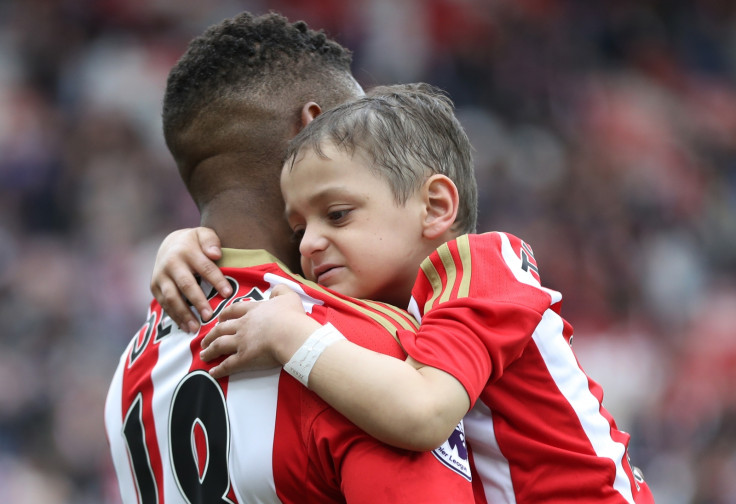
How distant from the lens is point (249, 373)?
160 centimetres

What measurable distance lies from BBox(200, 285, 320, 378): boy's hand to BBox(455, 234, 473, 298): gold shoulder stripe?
265 millimetres

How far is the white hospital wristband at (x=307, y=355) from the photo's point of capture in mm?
1479

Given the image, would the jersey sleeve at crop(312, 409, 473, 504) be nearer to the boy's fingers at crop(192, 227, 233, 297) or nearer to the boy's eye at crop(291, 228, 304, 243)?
the boy's fingers at crop(192, 227, 233, 297)

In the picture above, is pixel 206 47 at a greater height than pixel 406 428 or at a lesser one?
greater

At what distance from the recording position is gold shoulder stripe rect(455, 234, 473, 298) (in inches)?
62.7

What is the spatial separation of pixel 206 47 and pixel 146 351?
729mm

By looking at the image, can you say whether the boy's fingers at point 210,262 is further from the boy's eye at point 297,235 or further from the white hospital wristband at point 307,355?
the white hospital wristband at point 307,355

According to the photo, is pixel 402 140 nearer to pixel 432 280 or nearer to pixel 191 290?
pixel 432 280

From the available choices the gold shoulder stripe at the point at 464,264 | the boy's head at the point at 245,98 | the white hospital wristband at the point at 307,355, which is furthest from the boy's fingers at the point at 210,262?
the gold shoulder stripe at the point at 464,264

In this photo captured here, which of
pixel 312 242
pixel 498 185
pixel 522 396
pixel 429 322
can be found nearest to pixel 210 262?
pixel 312 242

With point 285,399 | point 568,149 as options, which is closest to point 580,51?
point 568,149

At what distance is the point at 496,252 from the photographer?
1.67 meters

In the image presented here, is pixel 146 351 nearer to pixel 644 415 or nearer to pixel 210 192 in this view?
pixel 210 192

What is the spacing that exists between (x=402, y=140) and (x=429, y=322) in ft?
1.59
